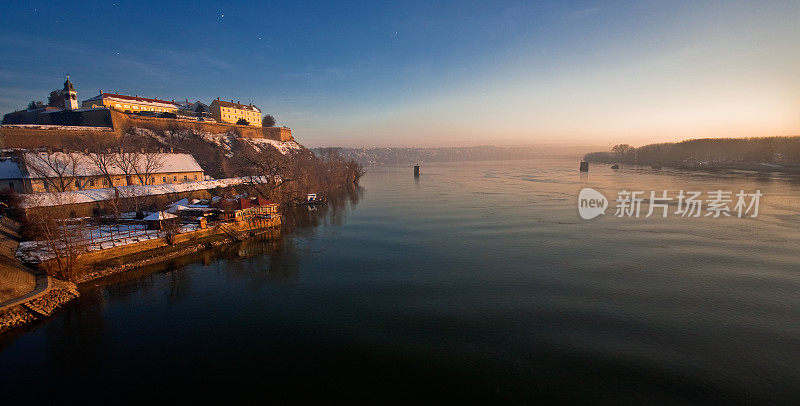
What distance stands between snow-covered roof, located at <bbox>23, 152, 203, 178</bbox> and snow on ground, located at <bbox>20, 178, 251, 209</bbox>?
2865 mm

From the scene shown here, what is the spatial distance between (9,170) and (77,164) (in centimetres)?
410

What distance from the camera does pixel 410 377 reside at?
Answer: 10.6 m

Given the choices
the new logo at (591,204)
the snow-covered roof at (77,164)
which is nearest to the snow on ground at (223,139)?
the snow-covered roof at (77,164)

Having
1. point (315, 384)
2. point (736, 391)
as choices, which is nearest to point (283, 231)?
point (315, 384)

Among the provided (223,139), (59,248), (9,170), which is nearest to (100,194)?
(9,170)

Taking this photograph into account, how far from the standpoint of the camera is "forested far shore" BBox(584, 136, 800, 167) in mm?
87875

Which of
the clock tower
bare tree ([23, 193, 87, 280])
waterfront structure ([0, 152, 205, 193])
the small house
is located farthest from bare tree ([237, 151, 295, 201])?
the clock tower

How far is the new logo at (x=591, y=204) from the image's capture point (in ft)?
110

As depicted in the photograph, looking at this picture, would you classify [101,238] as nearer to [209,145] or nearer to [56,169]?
[56,169]

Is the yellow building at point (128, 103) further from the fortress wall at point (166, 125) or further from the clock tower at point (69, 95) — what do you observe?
the fortress wall at point (166, 125)

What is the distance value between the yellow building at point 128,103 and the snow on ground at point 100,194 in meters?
27.0

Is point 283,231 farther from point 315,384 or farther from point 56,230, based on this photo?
point 315,384

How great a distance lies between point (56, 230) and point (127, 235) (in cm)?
342

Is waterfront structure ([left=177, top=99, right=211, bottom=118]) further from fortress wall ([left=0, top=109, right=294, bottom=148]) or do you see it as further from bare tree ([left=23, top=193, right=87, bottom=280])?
bare tree ([left=23, top=193, right=87, bottom=280])
